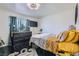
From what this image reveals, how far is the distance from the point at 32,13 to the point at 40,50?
35 cm

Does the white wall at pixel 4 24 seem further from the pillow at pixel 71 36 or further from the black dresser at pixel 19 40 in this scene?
the pillow at pixel 71 36

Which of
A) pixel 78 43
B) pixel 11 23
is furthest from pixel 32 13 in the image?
pixel 78 43

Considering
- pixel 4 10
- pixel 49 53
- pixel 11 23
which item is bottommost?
pixel 49 53

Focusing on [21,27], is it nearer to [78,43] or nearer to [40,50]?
[40,50]

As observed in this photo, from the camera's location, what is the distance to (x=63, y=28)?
1312 mm

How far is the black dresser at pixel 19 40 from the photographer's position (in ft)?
4.31

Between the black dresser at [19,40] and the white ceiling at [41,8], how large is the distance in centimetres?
20

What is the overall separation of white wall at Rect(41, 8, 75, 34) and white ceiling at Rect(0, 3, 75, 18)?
1.5 inches

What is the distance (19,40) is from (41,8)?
360mm

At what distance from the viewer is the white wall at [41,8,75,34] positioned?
4.27ft

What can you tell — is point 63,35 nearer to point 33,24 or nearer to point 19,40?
point 33,24

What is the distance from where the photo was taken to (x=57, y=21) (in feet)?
4.34

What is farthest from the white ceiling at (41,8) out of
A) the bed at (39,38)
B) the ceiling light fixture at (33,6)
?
the bed at (39,38)

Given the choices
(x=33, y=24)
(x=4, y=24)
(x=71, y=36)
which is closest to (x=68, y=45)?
(x=71, y=36)
